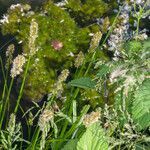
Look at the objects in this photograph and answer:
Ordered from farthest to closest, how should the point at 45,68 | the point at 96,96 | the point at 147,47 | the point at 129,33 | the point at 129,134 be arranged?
the point at 129,33 < the point at 45,68 < the point at 96,96 < the point at 147,47 < the point at 129,134

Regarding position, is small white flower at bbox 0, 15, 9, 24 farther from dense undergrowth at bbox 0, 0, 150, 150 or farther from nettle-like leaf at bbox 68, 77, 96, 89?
nettle-like leaf at bbox 68, 77, 96, 89

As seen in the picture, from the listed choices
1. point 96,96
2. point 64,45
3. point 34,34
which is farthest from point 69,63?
point 34,34

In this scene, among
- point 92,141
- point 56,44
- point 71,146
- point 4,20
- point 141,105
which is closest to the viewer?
point 92,141

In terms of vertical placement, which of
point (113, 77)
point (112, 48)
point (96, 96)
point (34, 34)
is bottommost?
point (96, 96)

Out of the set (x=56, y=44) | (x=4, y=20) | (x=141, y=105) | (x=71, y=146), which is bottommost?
(x=71, y=146)

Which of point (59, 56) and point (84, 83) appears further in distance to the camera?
point (59, 56)

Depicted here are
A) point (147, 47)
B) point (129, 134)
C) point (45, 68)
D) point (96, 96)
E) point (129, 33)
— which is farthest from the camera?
point (129, 33)

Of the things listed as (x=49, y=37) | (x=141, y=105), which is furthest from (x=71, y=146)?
(x=49, y=37)

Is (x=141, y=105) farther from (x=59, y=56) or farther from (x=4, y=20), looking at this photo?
(x=4, y=20)

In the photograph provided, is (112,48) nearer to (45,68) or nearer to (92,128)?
(45,68)
